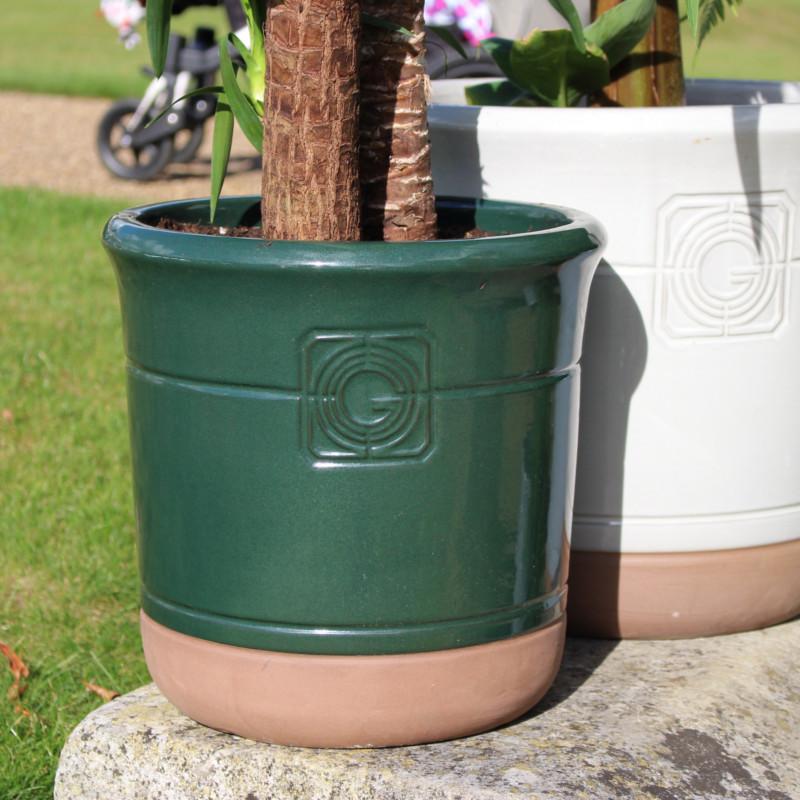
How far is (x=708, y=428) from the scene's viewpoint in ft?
6.27

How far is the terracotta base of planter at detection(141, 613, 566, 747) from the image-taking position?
156cm

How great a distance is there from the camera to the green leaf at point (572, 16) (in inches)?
67.4

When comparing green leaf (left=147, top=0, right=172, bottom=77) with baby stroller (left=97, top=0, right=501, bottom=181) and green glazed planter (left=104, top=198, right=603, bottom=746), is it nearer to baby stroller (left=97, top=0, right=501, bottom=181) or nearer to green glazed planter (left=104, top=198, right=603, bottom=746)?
green glazed planter (left=104, top=198, right=603, bottom=746)

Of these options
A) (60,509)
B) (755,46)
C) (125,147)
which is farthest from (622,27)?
(755,46)

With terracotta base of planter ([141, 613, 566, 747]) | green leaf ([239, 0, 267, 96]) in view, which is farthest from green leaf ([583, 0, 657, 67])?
terracotta base of planter ([141, 613, 566, 747])

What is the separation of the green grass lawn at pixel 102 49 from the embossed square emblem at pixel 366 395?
27.6 feet

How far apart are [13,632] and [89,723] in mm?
693

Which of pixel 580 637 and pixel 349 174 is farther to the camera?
pixel 580 637

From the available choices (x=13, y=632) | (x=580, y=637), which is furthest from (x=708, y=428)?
(x=13, y=632)

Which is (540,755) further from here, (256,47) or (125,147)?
(125,147)

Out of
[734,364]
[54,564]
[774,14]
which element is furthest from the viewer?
[774,14]

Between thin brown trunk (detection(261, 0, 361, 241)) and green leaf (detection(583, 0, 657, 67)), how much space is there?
529mm

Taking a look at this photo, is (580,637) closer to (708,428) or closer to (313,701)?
(708,428)

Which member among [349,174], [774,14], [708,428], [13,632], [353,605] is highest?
[774,14]
